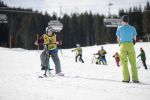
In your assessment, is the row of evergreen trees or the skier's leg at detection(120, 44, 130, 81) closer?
the skier's leg at detection(120, 44, 130, 81)

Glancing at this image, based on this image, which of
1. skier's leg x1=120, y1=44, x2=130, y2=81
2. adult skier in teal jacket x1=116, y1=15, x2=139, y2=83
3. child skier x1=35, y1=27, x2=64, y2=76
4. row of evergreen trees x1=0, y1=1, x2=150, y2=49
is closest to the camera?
skier's leg x1=120, y1=44, x2=130, y2=81

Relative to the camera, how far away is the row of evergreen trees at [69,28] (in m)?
105

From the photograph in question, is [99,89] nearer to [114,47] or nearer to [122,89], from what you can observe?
[122,89]

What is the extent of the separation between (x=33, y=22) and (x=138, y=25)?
3739cm

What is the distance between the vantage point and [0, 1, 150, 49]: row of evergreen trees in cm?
10488

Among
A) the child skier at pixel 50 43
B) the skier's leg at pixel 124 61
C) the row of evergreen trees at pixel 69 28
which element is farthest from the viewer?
the row of evergreen trees at pixel 69 28

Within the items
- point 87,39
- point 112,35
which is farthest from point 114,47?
point 87,39

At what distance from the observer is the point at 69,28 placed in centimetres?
11356

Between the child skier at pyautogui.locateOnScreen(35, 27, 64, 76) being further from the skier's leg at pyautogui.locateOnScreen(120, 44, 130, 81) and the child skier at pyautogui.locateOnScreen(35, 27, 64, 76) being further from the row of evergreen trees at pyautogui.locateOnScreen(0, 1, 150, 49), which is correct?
the row of evergreen trees at pyautogui.locateOnScreen(0, 1, 150, 49)

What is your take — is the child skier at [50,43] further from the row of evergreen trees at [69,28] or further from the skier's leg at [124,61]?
the row of evergreen trees at [69,28]

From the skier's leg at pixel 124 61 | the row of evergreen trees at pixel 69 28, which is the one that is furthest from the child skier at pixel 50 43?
the row of evergreen trees at pixel 69 28

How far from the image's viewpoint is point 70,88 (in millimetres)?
7828

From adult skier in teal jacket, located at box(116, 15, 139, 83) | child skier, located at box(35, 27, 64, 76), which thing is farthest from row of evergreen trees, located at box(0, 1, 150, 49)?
adult skier in teal jacket, located at box(116, 15, 139, 83)

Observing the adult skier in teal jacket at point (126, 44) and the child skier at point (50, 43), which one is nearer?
the adult skier in teal jacket at point (126, 44)
